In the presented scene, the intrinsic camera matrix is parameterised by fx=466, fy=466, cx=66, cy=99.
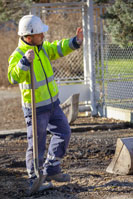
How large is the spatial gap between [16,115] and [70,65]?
5.89ft

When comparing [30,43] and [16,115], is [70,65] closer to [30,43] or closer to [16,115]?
[16,115]

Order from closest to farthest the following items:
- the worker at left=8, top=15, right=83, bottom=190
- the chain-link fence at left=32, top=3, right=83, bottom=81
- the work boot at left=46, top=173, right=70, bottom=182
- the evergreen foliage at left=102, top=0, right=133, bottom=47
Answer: the worker at left=8, top=15, right=83, bottom=190 → the work boot at left=46, top=173, right=70, bottom=182 → the evergreen foliage at left=102, top=0, right=133, bottom=47 → the chain-link fence at left=32, top=3, right=83, bottom=81

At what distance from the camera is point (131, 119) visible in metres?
9.05

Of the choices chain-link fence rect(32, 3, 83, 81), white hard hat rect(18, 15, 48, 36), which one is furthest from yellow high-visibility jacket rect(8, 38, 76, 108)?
chain-link fence rect(32, 3, 83, 81)

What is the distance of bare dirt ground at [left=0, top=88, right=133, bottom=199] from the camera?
16.1ft

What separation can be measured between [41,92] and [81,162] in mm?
1642

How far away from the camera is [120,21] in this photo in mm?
8992

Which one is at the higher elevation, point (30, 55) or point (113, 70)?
point (30, 55)

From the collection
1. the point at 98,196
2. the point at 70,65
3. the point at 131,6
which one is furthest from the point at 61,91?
the point at 98,196

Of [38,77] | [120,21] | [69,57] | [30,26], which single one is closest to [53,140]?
[38,77]

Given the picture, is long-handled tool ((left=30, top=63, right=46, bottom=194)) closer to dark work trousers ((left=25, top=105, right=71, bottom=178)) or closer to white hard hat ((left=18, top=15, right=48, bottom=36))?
dark work trousers ((left=25, top=105, right=71, bottom=178))

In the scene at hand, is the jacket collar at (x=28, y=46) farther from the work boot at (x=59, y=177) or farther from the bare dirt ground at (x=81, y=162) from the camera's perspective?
the bare dirt ground at (x=81, y=162)

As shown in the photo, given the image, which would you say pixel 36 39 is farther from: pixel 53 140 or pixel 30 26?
pixel 53 140

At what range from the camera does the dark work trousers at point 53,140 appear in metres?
5.07
